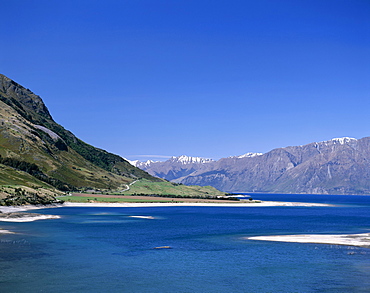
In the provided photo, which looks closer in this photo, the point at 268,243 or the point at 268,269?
the point at 268,269

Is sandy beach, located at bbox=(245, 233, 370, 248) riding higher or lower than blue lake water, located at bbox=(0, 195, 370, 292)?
higher

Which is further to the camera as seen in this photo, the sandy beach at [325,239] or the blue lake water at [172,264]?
the sandy beach at [325,239]

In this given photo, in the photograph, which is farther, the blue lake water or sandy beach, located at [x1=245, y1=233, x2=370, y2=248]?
sandy beach, located at [x1=245, y1=233, x2=370, y2=248]

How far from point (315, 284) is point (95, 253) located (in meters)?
34.7

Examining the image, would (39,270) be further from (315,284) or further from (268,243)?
(268,243)

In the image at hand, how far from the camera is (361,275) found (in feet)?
178

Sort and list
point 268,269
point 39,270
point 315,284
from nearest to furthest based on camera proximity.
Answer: point 315,284, point 39,270, point 268,269

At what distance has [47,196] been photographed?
184m

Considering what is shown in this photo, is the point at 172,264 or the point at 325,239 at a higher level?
the point at 325,239

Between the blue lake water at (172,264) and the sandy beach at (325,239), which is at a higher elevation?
the sandy beach at (325,239)

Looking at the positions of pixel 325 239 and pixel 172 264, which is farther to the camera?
pixel 325 239

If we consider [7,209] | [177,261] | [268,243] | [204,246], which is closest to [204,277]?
[177,261]

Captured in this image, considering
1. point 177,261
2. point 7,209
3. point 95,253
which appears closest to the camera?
point 177,261

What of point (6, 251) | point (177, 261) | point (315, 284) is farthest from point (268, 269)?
point (6, 251)
